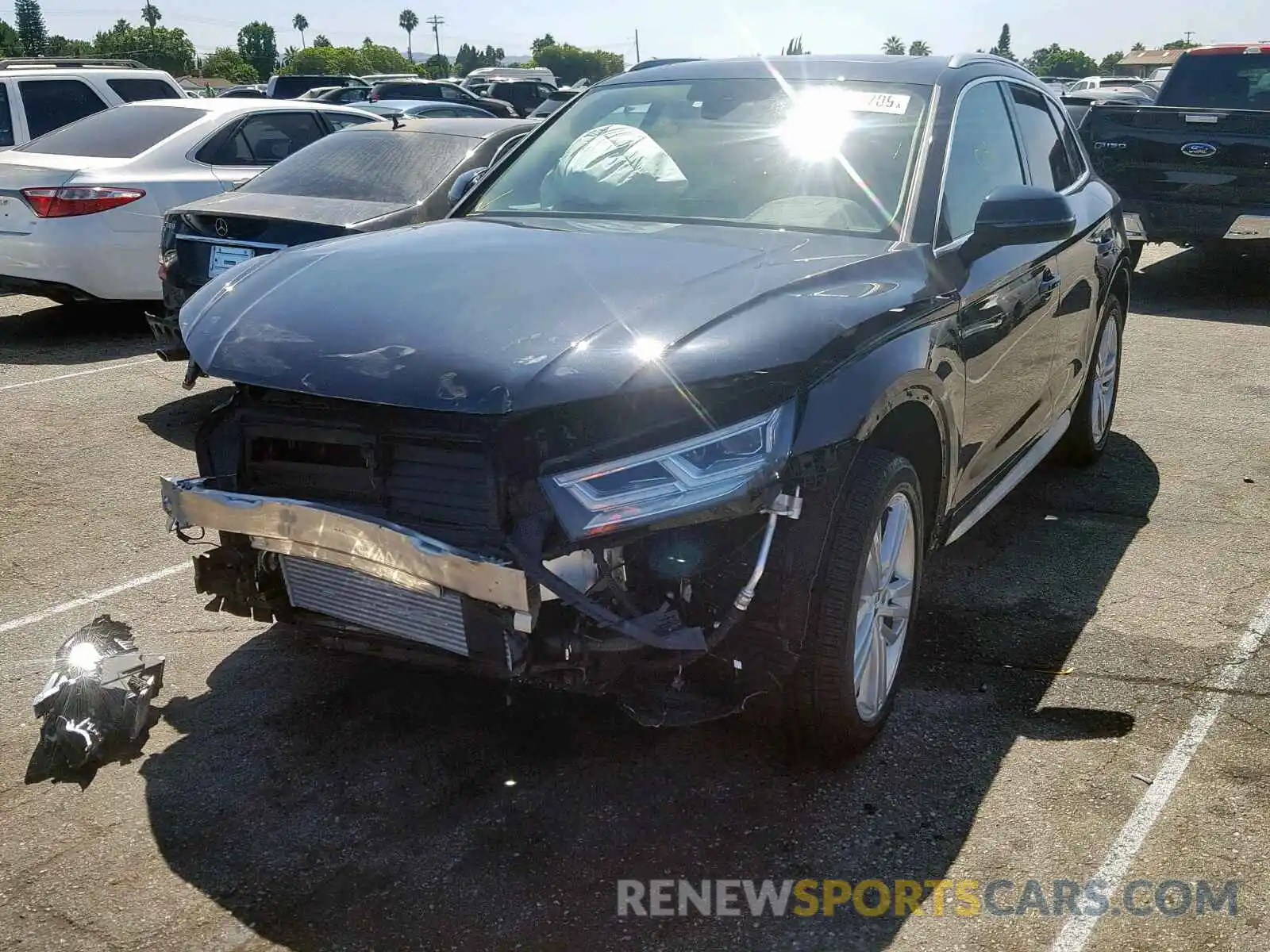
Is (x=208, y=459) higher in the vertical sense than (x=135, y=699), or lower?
higher

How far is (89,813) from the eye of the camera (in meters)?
3.24

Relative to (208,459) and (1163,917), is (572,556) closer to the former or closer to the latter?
(208,459)

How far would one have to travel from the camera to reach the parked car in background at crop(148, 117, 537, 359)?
257 inches

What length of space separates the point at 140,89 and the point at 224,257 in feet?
22.3

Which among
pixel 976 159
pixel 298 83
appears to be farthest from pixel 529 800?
pixel 298 83

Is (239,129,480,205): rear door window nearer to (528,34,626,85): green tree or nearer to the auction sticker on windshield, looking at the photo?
the auction sticker on windshield

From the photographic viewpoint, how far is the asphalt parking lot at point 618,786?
2.86m

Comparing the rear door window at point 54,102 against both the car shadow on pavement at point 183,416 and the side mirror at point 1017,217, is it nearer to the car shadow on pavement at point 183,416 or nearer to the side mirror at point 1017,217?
the car shadow on pavement at point 183,416

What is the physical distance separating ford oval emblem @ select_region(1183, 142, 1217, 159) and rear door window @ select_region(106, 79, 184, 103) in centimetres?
876

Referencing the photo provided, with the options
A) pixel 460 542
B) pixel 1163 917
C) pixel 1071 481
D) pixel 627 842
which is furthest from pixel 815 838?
pixel 1071 481

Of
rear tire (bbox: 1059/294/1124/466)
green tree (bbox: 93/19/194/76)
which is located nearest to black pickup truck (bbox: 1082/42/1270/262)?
rear tire (bbox: 1059/294/1124/466)

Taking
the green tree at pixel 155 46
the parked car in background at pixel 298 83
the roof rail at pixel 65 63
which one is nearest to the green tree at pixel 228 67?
the green tree at pixel 155 46

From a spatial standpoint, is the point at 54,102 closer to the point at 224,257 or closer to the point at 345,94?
the point at 224,257

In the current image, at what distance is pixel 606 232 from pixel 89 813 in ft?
7.00
